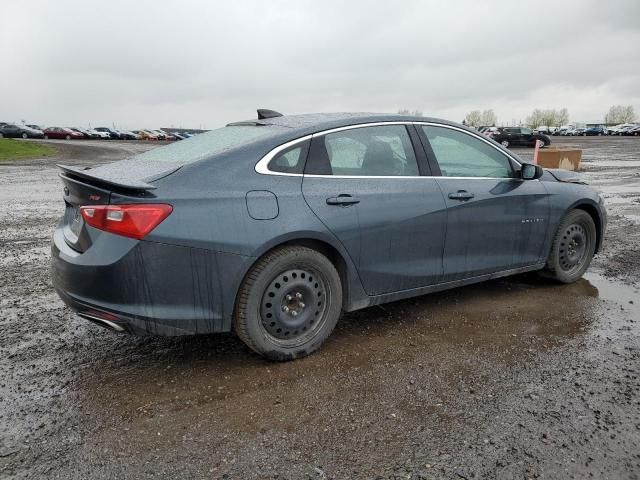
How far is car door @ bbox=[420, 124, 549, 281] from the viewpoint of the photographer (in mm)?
4230

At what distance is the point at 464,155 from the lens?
14.7ft

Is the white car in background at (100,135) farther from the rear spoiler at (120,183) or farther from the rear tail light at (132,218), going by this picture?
the rear tail light at (132,218)

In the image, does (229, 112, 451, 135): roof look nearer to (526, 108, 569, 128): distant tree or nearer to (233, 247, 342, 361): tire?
(233, 247, 342, 361): tire

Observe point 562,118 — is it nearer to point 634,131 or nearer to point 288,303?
point 634,131

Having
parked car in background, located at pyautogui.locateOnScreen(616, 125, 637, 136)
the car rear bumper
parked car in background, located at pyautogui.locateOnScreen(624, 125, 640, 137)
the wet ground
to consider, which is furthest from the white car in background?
the car rear bumper

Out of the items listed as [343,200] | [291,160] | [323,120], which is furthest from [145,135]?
[343,200]

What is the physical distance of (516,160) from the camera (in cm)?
477

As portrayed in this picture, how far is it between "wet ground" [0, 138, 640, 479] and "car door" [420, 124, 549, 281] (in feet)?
1.43

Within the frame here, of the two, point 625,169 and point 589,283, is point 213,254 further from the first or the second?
point 625,169

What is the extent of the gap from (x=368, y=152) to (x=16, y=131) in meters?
64.5

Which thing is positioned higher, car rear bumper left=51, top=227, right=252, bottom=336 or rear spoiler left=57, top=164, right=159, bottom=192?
rear spoiler left=57, top=164, right=159, bottom=192

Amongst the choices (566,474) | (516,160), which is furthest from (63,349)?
(516,160)

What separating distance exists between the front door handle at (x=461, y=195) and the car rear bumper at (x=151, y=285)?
5.90 feet

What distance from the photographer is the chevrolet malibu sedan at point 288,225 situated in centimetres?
305
